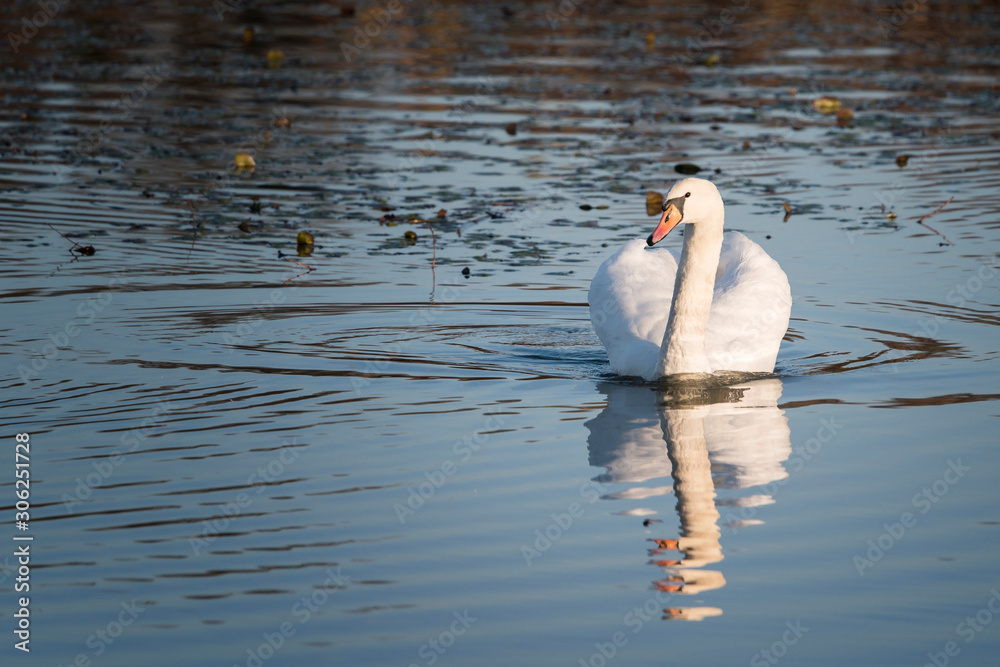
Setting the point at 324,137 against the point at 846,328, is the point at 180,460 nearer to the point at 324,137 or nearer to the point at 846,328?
the point at 846,328

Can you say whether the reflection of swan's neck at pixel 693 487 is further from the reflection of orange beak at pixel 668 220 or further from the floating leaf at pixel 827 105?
the floating leaf at pixel 827 105

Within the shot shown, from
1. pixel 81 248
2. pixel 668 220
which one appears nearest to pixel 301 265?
pixel 81 248

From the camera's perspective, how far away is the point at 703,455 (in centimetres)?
713

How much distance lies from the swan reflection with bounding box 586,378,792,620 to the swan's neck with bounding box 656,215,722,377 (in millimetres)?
166

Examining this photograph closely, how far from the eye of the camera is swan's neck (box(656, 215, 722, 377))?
8.40 meters

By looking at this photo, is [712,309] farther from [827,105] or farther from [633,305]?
[827,105]

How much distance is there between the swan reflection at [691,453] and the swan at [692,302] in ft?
0.60

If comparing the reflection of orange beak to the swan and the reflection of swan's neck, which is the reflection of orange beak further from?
the reflection of swan's neck

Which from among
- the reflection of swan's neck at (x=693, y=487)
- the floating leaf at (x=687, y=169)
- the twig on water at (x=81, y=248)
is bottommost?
the reflection of swan's neck at (x=693, y=487)

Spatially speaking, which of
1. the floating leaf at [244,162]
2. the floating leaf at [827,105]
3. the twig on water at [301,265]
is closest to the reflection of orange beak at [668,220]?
the twig on water at [301,265]

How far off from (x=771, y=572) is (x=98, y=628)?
2.66m

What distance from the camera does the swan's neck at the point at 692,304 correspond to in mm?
8398

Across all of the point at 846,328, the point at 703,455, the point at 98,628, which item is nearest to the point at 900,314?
the point at 846,328

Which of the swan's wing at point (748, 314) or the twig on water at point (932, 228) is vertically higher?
the twig on water at point (932, 228)
